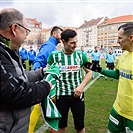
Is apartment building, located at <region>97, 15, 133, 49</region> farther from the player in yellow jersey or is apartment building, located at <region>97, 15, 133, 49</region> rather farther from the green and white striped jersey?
the player in yellow jersey

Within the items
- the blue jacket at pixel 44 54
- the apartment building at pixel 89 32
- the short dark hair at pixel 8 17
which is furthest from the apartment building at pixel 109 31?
the short dark hair at pixel 8 17

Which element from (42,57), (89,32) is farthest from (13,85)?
(89,32)

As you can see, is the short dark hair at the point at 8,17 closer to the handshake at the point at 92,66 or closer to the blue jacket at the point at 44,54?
the handshake at the point at 92,66

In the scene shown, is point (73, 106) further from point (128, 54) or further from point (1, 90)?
point (1, 90)

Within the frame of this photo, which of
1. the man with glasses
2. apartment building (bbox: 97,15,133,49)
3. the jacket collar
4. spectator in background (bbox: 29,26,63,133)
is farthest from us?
apartment building (bbox: 97,15,133,49)

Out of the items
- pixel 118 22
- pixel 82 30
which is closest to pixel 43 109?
pixel 118 22

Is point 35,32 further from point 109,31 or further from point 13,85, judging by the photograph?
point 13,85

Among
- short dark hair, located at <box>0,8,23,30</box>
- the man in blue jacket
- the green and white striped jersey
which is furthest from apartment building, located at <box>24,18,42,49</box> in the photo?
short dark hair, located at <box>0,8,23,30</box>

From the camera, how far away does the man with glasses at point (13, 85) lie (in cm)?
129

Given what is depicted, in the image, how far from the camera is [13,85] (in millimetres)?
1291

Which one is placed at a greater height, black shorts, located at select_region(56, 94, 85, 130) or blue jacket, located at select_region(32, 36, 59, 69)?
blue jacket, located at select_region(32, 36, 59, 69)

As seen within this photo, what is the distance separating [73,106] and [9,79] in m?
1.84

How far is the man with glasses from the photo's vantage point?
1.29 m

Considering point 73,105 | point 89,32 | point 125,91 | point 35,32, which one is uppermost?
point 35,32
